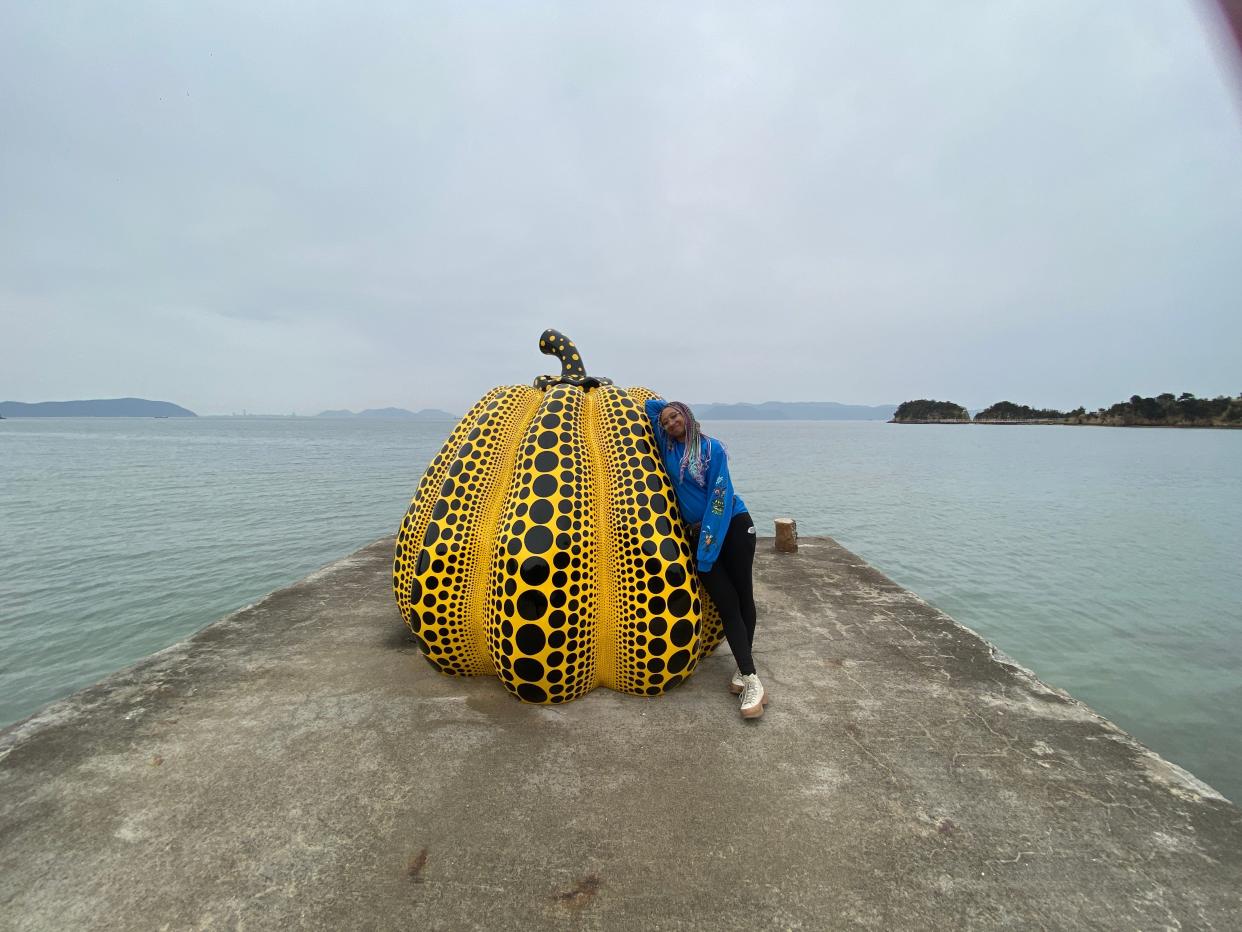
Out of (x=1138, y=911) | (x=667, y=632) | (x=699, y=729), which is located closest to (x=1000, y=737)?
(x=1138, y=911)

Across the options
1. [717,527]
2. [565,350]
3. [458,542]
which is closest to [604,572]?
[717,527]

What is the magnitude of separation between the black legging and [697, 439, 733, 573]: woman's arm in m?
0.08

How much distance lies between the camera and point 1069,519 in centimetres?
1636

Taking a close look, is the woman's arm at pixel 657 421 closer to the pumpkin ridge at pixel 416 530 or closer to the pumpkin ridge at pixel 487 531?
the pumpkin ridge at pixel 487 531

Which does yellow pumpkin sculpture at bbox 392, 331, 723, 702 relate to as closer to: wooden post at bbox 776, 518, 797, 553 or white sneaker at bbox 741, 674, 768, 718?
white sneaker at bbox 741, 674, 768, 718

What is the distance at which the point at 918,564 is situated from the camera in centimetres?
1133

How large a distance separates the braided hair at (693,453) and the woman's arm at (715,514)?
0.15ft

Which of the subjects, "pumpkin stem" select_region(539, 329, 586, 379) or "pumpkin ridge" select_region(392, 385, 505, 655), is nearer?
"pumpkin ridge" select_region(392, 385, 505, 655)

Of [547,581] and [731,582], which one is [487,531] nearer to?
[547,581]

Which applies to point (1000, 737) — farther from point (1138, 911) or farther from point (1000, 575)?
point (1000, 575)

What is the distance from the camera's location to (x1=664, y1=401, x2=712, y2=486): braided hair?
138 inches

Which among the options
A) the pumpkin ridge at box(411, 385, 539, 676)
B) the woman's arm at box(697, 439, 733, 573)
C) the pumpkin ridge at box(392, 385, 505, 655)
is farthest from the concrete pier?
the woman's arm at box(697, 439, 733, 573)

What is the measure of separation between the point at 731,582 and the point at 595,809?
161 centimetres

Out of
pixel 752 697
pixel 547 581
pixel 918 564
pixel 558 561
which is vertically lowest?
pixel 918 564
